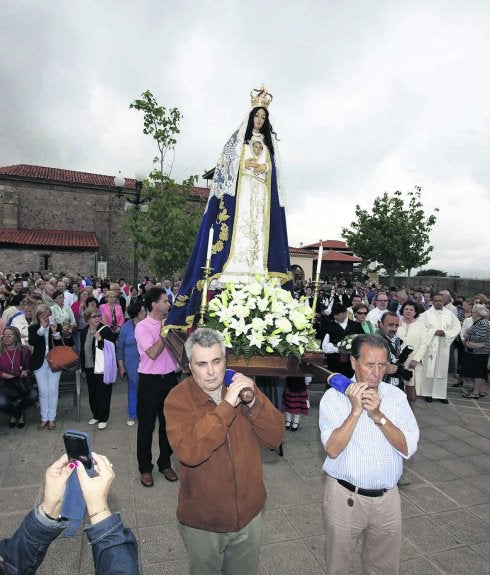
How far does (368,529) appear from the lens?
2.88 metres

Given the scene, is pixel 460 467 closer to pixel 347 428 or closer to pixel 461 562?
pixel 461 562

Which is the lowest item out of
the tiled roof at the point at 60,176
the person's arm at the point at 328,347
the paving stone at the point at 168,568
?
the paving stone at the point at 168,568

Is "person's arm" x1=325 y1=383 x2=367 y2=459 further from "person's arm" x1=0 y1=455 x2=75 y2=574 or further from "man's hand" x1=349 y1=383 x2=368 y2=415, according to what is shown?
"person's arm" x1=0 y1=455 x2=75 y2=574

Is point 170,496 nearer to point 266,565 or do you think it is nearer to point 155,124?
point 266,565

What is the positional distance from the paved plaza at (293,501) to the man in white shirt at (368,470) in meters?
0.99

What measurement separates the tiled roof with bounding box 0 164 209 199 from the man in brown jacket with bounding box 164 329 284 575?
3448cm

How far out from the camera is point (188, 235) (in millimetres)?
18188

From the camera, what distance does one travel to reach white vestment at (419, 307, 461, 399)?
8961 millimetres

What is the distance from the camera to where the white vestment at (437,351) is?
29.4ft

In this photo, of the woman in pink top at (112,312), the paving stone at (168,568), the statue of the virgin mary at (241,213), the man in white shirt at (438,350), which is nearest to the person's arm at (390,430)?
the paving stone at (168,568)

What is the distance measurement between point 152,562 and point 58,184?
38379 mm

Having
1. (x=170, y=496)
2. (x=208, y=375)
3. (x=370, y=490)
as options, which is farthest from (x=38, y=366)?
(x=370, y=490)

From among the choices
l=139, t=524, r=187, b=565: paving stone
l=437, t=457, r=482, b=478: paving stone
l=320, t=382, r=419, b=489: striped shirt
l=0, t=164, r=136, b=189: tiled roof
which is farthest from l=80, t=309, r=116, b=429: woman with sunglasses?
l=0, t=164, r=136, b=189: tiled roof

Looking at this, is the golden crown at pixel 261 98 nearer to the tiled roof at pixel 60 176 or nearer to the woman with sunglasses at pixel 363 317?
the woman with sunglasses at pixel 363 317
